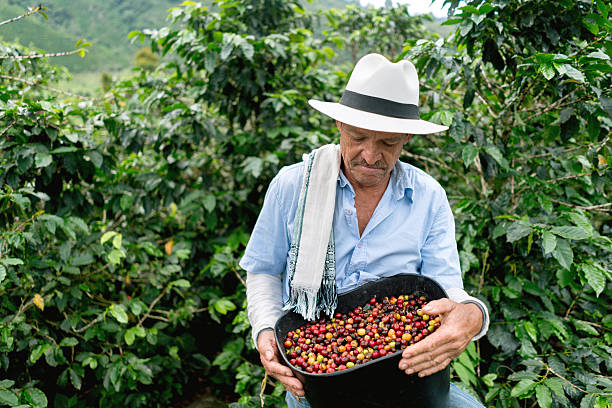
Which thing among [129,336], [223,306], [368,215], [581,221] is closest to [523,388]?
[581,221]

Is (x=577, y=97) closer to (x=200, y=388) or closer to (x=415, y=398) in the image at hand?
(x=415, y=398)

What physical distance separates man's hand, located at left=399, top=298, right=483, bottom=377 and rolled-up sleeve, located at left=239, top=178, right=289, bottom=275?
0.59 meters

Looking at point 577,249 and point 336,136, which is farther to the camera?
point 336,136

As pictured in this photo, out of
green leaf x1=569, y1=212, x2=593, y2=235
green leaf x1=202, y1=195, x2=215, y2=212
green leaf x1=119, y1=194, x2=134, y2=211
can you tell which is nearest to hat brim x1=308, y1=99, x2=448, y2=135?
green leaf x1=569, y1=212, x2=593, y2=235

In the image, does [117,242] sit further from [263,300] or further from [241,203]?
[263,300]

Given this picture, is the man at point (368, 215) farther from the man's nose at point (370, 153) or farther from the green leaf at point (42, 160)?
the green leaf at point (42, 160)

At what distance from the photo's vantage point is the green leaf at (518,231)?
5.83 ft

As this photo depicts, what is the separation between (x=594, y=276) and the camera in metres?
1.72

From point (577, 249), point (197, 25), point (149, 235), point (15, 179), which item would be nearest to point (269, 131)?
point (197, 25)

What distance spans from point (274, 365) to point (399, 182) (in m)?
0.80

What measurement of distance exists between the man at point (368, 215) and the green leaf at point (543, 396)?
0.34m

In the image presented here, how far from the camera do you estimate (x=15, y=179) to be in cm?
199

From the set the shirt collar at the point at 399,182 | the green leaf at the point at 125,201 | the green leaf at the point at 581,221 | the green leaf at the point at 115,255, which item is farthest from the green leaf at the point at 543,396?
the green leaf at the point at 125,201

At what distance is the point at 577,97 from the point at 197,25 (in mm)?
2399
